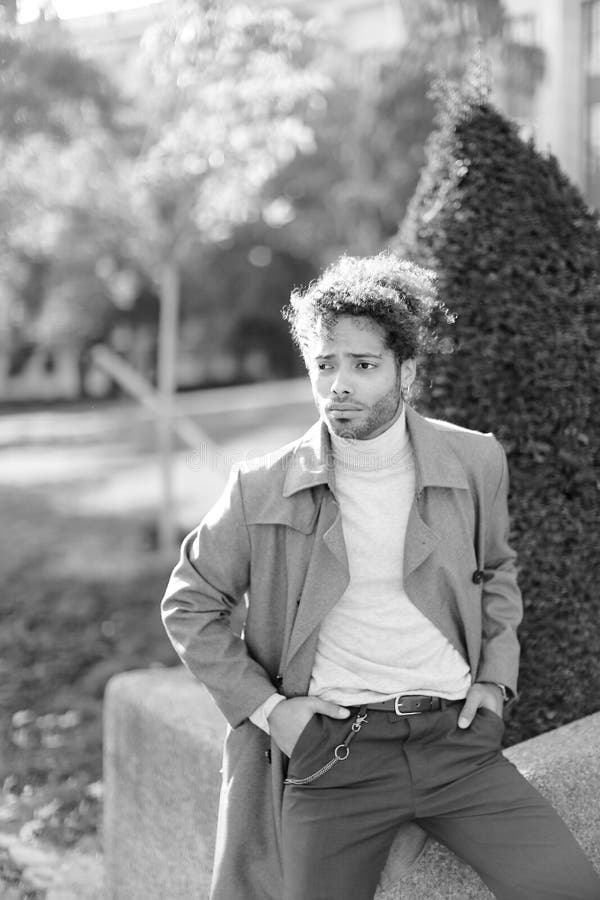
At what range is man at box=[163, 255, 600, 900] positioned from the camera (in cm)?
208

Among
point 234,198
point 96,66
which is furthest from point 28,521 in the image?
point 96,66

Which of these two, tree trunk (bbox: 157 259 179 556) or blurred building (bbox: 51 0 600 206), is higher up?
blurred building (bbox: 51 0 600 206)

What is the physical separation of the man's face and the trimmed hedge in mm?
699

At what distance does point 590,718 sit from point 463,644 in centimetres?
58

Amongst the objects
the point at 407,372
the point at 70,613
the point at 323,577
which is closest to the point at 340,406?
the point at 407,372

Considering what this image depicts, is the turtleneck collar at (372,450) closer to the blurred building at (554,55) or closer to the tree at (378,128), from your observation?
the blurred building at (554,55)

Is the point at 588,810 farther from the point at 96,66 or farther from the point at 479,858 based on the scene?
the point at 96,66

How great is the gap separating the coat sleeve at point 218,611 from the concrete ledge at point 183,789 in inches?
19.2

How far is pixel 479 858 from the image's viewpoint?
6.75ft

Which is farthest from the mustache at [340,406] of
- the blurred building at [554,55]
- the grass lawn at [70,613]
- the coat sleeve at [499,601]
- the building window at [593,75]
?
the building window at [593,75]

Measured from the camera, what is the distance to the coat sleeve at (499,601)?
2.28 meters

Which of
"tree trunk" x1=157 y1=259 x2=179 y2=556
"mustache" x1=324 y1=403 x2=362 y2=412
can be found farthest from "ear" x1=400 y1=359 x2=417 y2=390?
"tree trunk" x1=157 y1=259 x2=179 y2=556

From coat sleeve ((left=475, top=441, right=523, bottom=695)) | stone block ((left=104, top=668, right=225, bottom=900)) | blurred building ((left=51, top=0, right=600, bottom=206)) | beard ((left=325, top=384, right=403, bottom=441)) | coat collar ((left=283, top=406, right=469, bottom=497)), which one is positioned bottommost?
stone block ((left=104, top=668, right=225, bottom=900))

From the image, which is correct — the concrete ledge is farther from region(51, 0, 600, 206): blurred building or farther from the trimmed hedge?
region(51, 0, 600, 206): blurred building
